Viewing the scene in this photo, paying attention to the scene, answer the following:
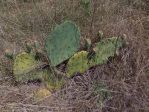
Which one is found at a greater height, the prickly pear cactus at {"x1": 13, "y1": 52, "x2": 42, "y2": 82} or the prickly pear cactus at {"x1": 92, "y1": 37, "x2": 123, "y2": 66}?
the prickly pear cactus at {"x1": 92, "y1": 37, "x2": 123, "y2": 66}

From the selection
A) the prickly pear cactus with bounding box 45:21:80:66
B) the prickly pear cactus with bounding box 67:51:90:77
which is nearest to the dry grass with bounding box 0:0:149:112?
the prickly pear cactus with bounding box 67:51:90:77

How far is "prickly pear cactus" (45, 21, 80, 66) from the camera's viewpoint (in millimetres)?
2803

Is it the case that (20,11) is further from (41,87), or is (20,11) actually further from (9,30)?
(41,87)

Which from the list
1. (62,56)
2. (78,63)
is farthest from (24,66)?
(78,63)

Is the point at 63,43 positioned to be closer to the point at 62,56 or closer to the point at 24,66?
the point at 62,56

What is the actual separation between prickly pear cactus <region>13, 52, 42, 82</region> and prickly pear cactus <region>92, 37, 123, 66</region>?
42cm

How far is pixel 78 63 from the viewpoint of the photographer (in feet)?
9.31

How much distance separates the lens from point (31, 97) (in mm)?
2754

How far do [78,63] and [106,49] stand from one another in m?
0.22

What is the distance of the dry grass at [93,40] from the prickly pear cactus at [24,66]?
68mm

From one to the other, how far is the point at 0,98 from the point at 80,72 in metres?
0.58

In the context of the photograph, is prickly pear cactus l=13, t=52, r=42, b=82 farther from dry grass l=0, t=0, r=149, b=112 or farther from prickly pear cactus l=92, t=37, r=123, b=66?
prickly pear cactus l=92, t=37, r=123, b=66

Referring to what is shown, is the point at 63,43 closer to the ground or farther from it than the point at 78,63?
farther from it

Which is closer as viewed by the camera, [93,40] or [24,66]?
[24,66]
